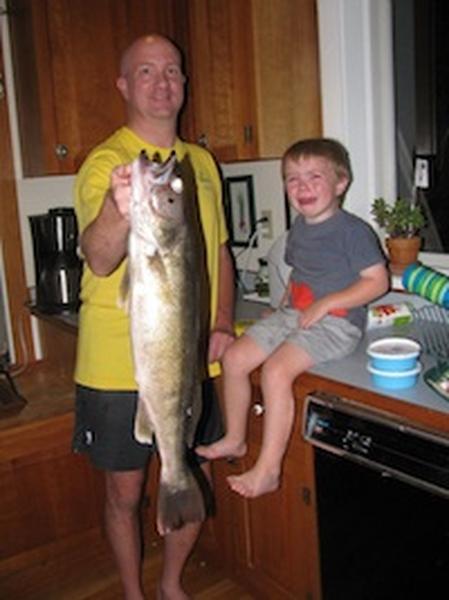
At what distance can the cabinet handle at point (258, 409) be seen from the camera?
1.96m

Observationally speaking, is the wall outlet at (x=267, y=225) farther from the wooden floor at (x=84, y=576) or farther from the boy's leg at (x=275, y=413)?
the wooden floor at (x=84, y=576)

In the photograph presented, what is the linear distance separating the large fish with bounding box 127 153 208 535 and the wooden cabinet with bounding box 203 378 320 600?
1.85ft

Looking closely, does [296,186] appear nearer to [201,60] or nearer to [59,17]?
[201,60]

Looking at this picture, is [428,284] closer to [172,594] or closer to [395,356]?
[395,356]

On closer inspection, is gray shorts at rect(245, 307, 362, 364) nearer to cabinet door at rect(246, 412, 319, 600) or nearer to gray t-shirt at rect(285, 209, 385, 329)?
gray t-shirt at rect(285, 209, 385, 329)

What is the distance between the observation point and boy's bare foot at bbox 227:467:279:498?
6.06 ft

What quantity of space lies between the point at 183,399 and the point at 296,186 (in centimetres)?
86

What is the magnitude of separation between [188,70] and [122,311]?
1141mm

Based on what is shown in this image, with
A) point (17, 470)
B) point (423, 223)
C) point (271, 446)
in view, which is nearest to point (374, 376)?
point (271, 446)

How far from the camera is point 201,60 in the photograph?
2393mm

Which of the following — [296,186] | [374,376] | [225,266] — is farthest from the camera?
[225,266]

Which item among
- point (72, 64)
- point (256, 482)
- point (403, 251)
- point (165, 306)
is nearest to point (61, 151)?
point (72, 64)

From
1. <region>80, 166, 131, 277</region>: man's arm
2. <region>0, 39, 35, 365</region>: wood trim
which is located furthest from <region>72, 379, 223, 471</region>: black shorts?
<region>0, 39, 35, 365</region>: wood trim

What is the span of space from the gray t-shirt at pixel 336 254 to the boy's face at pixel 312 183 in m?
0.06
